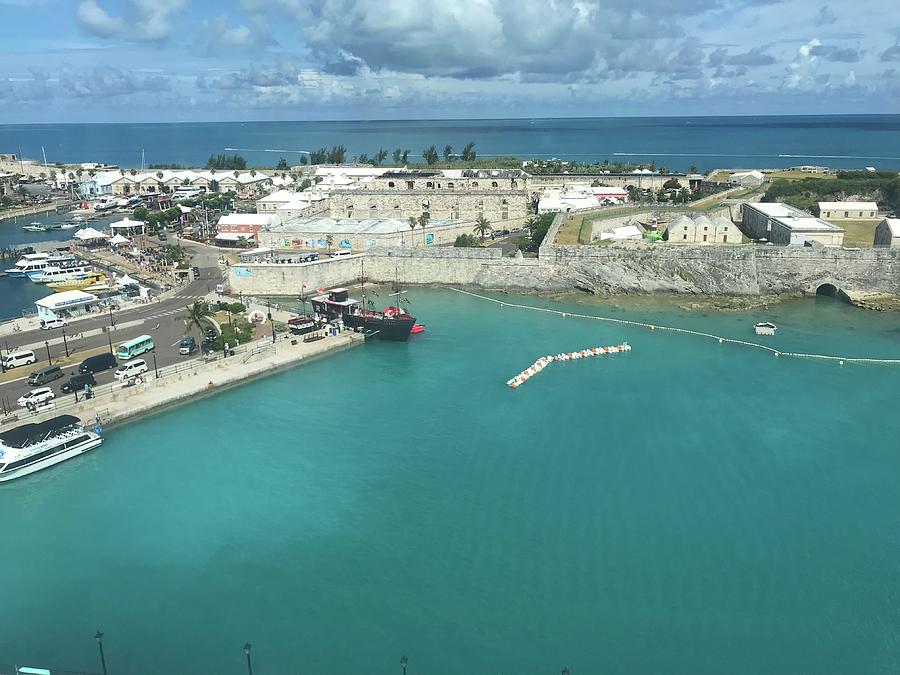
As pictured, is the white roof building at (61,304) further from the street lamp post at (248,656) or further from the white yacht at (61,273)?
the street lamp post at (248,656)

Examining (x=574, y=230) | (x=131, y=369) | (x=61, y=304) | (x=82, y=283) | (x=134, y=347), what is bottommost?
(x=131, y=369)

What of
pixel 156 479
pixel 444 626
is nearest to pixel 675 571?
pixel 444 626

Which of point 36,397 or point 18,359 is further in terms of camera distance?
point 18,359

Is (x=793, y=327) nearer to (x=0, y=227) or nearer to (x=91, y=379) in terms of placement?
(x=91, y=379)

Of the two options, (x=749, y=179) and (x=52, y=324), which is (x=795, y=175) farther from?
(x=52, y=324)

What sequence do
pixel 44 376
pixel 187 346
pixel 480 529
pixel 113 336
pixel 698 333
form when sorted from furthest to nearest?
pixel 698 333
pixel 113 336
pixel 187 346
pixel 44 376
pixel 480 529

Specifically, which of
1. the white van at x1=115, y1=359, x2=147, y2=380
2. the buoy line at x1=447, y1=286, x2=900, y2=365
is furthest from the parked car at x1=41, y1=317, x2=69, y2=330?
the buoy line at x1=447, y1=286, x2=900, y2=365

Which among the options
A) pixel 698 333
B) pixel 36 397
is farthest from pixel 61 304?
pixel 698 333

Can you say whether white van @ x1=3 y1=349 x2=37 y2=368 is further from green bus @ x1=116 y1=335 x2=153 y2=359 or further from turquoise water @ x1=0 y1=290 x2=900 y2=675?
turquoise water @ x1=0 y1=290 x2=900 y2=675
